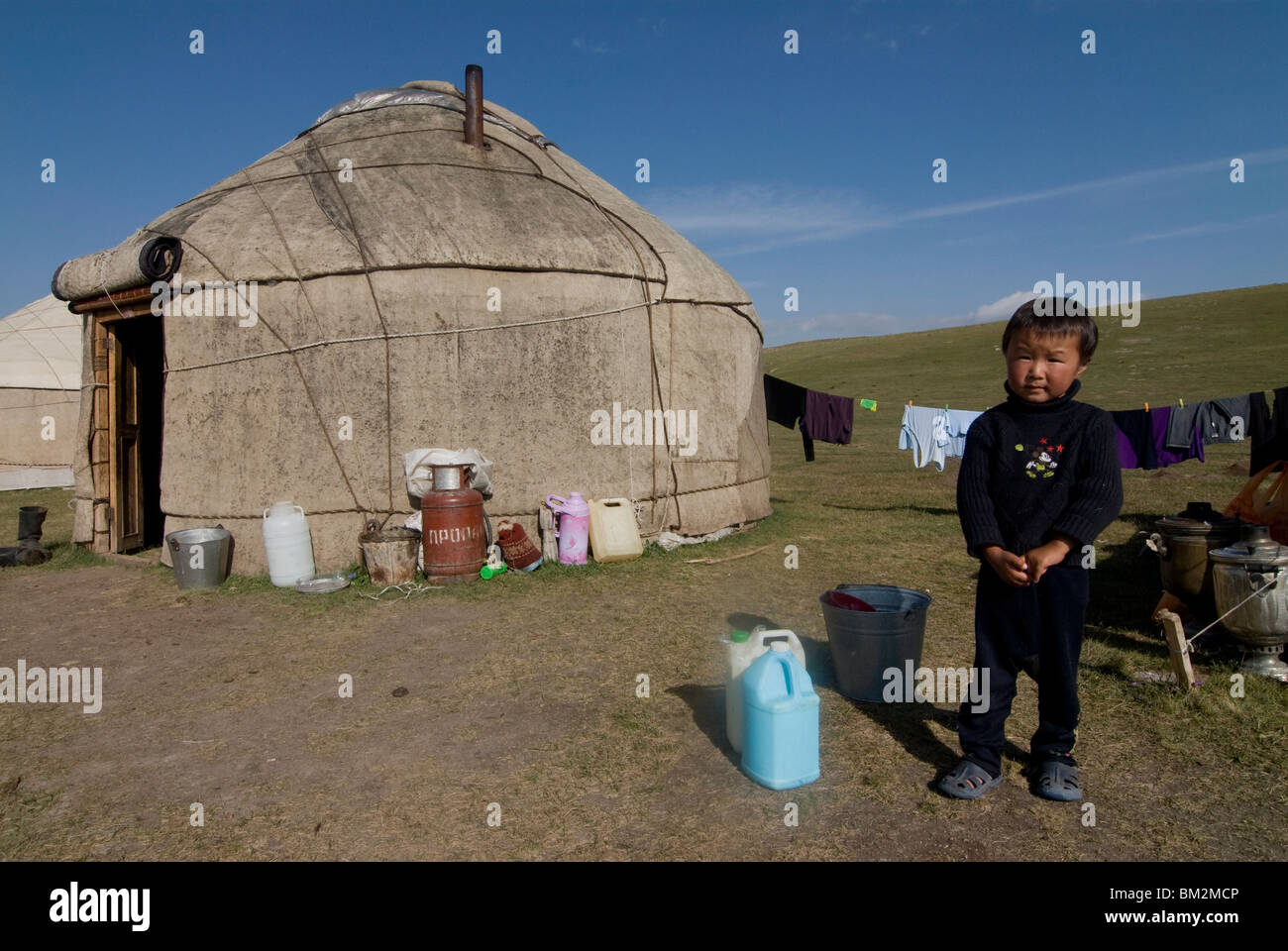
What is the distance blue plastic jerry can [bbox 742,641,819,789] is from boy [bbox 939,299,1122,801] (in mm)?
512

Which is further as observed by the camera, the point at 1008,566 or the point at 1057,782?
the point at 1057,782

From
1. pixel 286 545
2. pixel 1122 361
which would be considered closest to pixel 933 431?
pixel 286 545

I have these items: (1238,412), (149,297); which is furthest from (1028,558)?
(149,297)

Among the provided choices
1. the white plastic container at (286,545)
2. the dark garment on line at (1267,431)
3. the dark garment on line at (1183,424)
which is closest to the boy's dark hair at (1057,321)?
the dark garment on line at (1267,431)

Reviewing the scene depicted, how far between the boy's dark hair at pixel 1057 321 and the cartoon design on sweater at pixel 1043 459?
0.98 ft

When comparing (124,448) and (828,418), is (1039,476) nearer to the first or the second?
(828,418)

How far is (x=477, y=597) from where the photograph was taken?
613 centimetres

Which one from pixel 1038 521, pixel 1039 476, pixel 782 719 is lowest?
pixel 782 719

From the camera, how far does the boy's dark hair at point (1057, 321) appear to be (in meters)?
2.64

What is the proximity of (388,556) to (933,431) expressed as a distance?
811 cm

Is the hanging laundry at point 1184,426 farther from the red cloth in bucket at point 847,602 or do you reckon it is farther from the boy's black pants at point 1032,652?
the boy's black pants at point 1032,652

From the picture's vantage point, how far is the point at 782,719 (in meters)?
2.99
